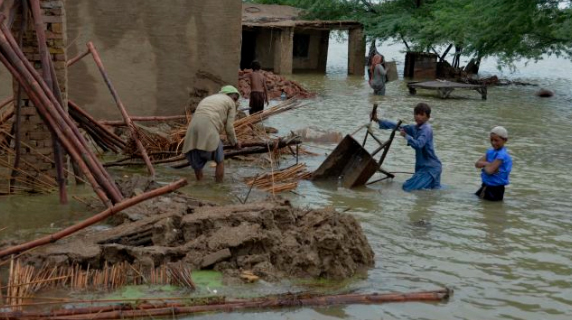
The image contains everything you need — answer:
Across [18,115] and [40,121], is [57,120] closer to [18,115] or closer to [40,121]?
[18,115]

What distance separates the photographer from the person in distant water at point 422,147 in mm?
9438

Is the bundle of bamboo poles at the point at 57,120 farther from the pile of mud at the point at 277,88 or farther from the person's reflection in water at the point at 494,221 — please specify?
the pile of mud at the point at 277,88

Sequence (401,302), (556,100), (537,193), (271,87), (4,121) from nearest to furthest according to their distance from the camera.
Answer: (401,302) → (4,121) → (537,193) → (271,87) → (556,100)

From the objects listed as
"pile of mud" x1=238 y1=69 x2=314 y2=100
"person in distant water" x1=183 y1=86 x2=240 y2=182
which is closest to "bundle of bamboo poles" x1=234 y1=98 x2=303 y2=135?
"person in distant water" x1=183 y1=86 x2=240 y2=182

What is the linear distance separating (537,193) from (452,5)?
22661 millimetres

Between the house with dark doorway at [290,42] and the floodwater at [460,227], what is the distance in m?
15.2

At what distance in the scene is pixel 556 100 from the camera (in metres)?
25.7

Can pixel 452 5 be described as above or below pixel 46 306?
above

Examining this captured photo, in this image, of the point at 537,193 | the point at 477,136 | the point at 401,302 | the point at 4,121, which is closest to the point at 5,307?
the point at 401,302

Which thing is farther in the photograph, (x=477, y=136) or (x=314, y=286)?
(x=477, y=136)

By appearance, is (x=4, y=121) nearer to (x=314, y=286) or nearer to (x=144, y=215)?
(x=144, y=215)

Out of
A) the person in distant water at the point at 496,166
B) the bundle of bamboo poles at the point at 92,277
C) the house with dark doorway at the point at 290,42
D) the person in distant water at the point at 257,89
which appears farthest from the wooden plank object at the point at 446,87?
the bundle of bamboo poles at the point at 92,277

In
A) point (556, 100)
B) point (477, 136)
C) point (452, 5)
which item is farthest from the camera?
point (452, 5)

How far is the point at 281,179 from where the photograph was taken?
1003cm
